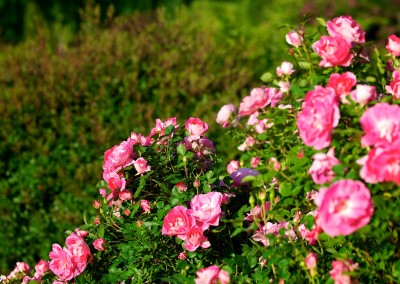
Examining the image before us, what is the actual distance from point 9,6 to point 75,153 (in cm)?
1216

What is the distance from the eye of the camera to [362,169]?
5.99 feet

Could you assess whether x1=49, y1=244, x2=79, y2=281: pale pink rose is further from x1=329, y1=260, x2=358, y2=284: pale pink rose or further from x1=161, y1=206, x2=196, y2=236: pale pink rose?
x1=329, y1=260, x2=358, y2=284: pale pink rose

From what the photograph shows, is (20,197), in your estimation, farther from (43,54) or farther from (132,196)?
(132,196)

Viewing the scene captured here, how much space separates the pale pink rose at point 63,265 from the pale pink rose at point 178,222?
448 mm

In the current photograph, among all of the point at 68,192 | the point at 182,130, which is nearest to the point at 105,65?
the point at 68,192

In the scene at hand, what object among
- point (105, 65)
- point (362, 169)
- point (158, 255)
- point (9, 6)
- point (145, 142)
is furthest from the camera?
point (9, 6)

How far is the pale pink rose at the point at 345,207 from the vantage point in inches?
68.8

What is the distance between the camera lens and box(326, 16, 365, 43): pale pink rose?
217cm

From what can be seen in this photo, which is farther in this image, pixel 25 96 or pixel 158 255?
pixel 25 96

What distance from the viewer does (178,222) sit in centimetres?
224

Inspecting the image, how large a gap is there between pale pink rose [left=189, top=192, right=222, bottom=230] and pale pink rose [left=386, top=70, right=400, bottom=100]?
29.3 inches

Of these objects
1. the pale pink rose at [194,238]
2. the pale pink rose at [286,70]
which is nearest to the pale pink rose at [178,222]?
the pale pink rose at [194,238]

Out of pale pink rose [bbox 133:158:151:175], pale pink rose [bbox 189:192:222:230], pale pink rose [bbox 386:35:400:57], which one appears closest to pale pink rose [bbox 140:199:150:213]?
pale pink rose [bbox 133:158:151:175]

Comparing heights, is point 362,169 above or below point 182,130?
above
